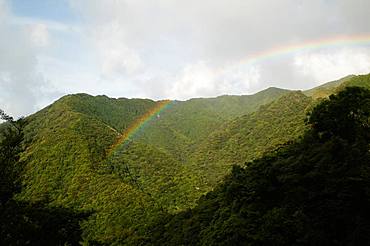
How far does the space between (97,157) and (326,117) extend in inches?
2194

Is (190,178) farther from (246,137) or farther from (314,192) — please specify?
(314,192)

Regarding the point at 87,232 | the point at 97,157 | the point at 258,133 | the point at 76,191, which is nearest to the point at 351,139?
the point at 87,232

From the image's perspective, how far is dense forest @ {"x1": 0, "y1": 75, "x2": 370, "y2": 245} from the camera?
1604cm

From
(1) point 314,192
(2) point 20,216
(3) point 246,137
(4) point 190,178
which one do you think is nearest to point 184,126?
(3) point 246,137

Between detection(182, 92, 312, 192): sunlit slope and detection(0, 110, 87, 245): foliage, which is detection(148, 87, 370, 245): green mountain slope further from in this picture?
detection(182, 92, 312, 192): sunlit slope

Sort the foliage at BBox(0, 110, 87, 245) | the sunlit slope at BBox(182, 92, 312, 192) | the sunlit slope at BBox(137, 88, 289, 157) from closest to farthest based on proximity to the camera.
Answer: the foliage at BBox(0, 110, 87, 245)
the sunlit slope at BBox(182, 92, 312, 192)
the sunlit slope at BBox(137, 88, 289, 157)

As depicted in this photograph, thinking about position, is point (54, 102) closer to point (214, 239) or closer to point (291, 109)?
point (291, 109)

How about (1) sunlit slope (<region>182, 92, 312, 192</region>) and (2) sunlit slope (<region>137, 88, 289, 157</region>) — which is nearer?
(1) sunlit slope (<region>182, 92, 312, 192</region>)

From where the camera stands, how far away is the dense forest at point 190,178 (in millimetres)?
16036

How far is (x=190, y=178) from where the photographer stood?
79.3 meters

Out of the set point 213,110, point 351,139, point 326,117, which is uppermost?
point 213,110

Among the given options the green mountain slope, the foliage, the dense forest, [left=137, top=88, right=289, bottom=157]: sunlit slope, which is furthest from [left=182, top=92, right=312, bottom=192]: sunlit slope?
the foliage

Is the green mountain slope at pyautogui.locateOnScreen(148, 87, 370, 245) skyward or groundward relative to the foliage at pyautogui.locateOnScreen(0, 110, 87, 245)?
groundward

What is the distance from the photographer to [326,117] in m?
26.4
